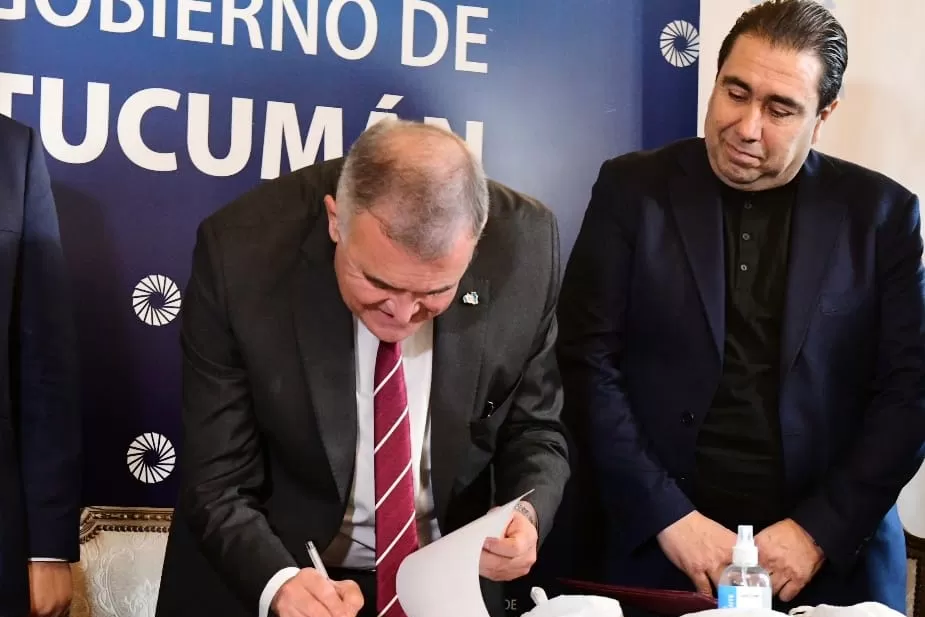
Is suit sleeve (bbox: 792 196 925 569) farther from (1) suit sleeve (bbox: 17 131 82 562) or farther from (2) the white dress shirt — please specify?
(1) suit sleeve (bbox: 17 131 82 562)

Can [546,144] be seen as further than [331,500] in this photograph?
Yes

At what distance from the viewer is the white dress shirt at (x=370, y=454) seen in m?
A: 2.04

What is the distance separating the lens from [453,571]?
1.59 m

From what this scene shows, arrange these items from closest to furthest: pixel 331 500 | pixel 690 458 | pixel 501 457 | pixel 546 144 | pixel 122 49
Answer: pixel 331 500
pixel 501 457
pixel 690 458
pixel 122 49
pixel 546 144

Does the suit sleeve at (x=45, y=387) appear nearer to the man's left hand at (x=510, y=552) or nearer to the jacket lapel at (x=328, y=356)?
the jacket lapel at (x=328, y=356)

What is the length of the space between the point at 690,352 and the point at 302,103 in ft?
3.51

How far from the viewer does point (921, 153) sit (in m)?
3.09

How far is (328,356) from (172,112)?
93 cm

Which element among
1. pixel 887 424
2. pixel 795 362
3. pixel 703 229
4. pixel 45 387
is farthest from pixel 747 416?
pixel 45 387

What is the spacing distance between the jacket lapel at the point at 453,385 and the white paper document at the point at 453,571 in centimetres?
41

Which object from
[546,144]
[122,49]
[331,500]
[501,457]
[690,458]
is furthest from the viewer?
[546,144]

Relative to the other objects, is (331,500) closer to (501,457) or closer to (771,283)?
(501,457)

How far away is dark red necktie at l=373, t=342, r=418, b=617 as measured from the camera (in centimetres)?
194

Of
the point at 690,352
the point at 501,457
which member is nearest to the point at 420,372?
the point at 501,457
